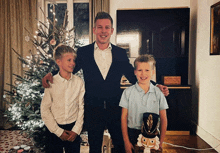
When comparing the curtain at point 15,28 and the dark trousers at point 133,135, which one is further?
the curtain at point 15,28

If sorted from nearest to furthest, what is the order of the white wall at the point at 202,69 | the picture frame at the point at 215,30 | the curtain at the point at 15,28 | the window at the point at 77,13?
1. the picture frame at the point at 215,30
2. the white wall at the point at 202,69
3. the curtain at the point at 15,28
4. the window at the point at 77,13

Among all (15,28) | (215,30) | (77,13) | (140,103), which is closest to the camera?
(140,103)

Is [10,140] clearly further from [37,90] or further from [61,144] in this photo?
[61,144]

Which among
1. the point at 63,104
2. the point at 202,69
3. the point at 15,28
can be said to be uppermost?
the point at 15,28

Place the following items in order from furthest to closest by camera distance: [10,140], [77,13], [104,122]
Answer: [77,13] → [10,140] → [104,122]

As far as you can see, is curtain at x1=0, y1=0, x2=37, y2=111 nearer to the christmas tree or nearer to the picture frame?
the christmas tree

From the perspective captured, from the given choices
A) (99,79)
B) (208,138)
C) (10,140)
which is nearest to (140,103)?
(99,79)

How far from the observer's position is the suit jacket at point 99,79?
1.48 m

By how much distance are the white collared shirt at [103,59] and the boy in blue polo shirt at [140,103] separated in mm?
231

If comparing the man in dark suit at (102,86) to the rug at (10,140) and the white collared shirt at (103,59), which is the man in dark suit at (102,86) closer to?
the white collared shirt at (103,59)

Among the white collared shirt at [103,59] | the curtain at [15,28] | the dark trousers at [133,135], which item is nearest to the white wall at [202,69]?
the curtain at [15,28]

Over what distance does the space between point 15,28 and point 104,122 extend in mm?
2898

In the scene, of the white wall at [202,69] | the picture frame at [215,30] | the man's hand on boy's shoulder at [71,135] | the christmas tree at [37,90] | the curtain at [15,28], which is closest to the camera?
the man's hand on boy's shoulder at [71,135]

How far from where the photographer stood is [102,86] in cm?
148
